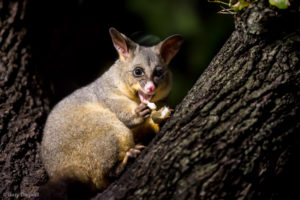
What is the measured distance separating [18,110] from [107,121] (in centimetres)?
106

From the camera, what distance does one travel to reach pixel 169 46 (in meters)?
4.04

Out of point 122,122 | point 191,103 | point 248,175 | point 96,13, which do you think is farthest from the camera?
point 96,13

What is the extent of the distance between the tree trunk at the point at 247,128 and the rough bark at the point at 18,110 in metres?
1.55

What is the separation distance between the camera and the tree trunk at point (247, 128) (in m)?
2.43

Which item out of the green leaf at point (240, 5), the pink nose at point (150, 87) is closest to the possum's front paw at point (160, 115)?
the pink nose at point (150, 87)

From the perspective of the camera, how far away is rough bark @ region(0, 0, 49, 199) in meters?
3.62

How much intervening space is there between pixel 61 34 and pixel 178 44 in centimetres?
175

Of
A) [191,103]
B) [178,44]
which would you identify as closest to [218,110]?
[191,103]

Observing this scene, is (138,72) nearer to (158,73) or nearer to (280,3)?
(158,73)

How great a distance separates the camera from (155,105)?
3570 millimetres

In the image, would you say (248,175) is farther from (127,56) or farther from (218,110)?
(127,56)

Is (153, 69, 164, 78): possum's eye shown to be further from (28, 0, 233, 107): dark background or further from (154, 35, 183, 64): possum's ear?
(28, 0, 233, 107): dark background

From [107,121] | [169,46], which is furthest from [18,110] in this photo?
[169,46]

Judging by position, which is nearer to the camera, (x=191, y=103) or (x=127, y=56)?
(x=191, y=103)
